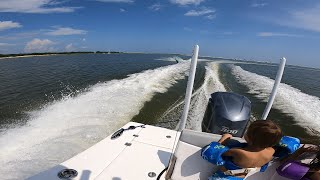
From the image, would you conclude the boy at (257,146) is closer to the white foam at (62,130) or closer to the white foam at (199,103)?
A: the white foam at (62,130)

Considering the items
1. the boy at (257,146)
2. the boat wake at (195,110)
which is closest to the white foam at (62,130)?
the boat wake at (195,110)

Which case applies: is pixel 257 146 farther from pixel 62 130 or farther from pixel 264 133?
pixel 62 130

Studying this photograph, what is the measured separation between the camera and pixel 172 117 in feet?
22.8

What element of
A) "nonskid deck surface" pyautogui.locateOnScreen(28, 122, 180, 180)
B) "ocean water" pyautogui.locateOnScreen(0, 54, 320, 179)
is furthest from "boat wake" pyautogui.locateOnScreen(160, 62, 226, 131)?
"nonskid deck surface" pyautogui.locateOnScreen(28, 122, 180, 180)

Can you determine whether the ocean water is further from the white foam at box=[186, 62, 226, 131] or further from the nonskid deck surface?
the nonskid deck surface

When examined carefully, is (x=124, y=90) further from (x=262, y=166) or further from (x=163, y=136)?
(x=262, y=166)

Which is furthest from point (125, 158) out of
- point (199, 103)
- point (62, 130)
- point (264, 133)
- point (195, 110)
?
point (199, 103)

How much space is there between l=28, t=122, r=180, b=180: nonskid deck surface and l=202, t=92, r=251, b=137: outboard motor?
71cm

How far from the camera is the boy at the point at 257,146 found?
155 cm

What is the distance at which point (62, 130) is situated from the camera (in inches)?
213

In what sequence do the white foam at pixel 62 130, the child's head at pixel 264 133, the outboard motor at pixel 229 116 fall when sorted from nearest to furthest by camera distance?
the child's head at pixel 264 133
the outboard motor at pixel 229 116
the white foam at pixel 62 130

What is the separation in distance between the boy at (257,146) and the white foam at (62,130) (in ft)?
10.9

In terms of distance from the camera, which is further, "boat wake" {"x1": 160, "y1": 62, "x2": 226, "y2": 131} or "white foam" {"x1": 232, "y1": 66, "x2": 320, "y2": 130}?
"white foam" {"x1": 232, "y1": 66, "x2": 320, "y2": 130}

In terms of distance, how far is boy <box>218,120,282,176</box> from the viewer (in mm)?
1548
